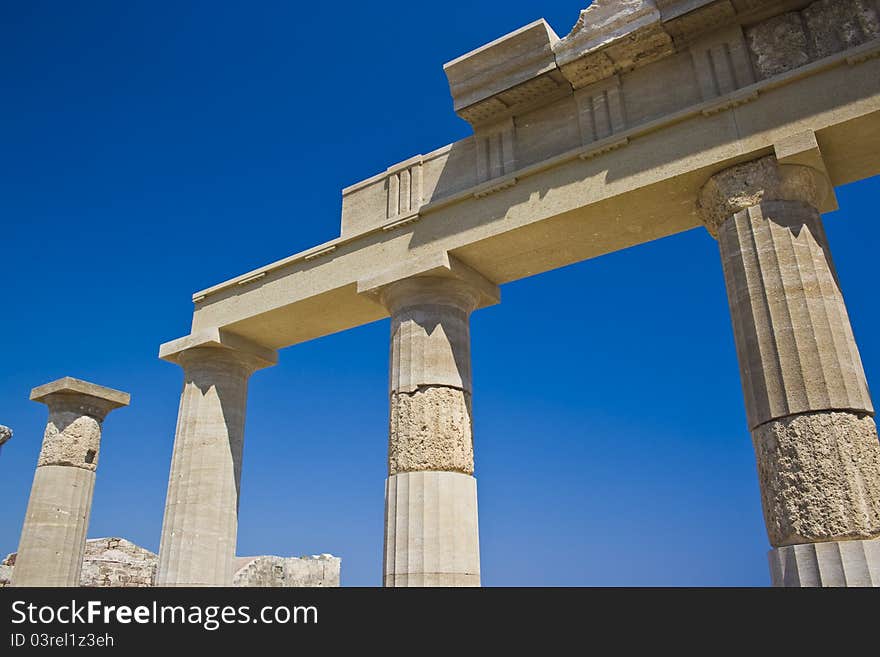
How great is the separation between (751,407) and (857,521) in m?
1.54

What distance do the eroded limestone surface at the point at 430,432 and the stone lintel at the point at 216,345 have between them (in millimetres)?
4273

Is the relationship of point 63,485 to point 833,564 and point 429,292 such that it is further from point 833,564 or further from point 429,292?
point 833,564

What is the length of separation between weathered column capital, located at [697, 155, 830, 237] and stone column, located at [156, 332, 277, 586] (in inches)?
341

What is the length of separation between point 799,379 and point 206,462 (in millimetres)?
9606

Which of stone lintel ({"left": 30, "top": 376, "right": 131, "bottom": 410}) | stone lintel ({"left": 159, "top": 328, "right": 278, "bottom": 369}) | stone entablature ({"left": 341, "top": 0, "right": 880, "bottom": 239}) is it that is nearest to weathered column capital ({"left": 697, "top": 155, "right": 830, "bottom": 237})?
stone entablature ({"left": 341, "top": 0, "right": 880, "bottom": 239})

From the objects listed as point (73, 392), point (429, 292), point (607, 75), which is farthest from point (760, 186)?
point (73, 392)

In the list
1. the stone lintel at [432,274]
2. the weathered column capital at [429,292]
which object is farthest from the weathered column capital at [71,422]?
the weathered column capital at [429,292]

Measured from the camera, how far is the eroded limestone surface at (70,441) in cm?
1562

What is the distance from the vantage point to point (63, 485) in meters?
15.4

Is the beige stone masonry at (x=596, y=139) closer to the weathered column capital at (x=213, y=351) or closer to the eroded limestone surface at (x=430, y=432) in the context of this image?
the weathered column capital at (x=213, y=351)

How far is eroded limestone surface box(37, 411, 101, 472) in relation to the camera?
15617 mm

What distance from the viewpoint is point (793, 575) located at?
7.06 metres
